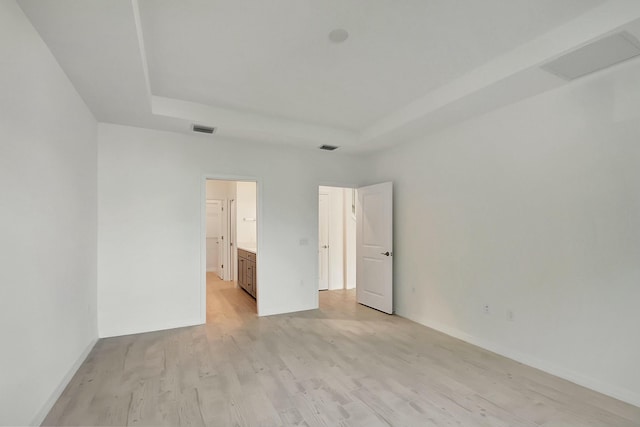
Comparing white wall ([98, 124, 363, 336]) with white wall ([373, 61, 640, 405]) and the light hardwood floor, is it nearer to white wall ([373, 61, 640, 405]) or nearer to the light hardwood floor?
the light hardwood floor

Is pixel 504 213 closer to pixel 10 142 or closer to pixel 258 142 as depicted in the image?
pixel 258 142

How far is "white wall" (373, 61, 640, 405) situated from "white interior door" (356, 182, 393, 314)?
25.0 inches

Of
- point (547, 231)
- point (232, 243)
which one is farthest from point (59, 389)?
point (232, 243)

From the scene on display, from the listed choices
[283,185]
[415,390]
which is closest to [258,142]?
[283,185]

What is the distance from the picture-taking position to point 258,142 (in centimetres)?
469

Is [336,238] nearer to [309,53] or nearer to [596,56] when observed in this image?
[309,53]

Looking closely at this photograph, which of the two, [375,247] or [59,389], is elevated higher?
[375,247]

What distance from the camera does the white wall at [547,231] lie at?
2480mm

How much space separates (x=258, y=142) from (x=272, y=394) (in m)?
3.41

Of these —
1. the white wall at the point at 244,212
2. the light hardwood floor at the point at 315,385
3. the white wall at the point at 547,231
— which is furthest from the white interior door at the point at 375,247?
the white wall at the point at 244,212

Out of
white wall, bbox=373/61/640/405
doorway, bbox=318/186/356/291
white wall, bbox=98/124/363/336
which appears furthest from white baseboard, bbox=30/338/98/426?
doorway, bbox=318/186/356/291

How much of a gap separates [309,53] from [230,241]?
5768mm

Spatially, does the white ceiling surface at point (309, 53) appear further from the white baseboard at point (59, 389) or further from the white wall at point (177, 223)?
the white baseboard at point (59, 389)

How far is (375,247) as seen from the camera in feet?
16.7
